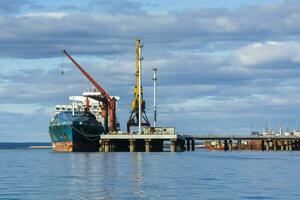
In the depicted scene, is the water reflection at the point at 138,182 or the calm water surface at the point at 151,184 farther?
the water reflection at the point at 138,182

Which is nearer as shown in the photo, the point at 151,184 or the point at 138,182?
the point at 151,184

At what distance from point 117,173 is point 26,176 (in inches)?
449

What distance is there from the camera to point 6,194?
260 ft

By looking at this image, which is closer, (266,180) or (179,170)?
(266,180)

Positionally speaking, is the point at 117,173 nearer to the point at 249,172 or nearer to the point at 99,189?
the point at 249,172

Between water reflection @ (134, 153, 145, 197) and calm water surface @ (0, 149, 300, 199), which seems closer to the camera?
calm water surface @ (0, 149, 300, 199)

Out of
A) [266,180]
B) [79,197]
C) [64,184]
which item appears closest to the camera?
[79,197]

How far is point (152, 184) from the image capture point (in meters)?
89.8

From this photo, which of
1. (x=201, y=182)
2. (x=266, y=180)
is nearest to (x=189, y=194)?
(x=201, y=182)

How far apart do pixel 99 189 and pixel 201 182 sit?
14.2 meters

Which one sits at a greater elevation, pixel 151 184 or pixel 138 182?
pixel 138 182

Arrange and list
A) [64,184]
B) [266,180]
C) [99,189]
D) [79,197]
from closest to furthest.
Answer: [79,197] → [99,189] → [64,184] → [266,180]

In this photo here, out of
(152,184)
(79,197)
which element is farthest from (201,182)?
(79,197)

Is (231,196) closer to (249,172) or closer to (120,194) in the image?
(120,194)
